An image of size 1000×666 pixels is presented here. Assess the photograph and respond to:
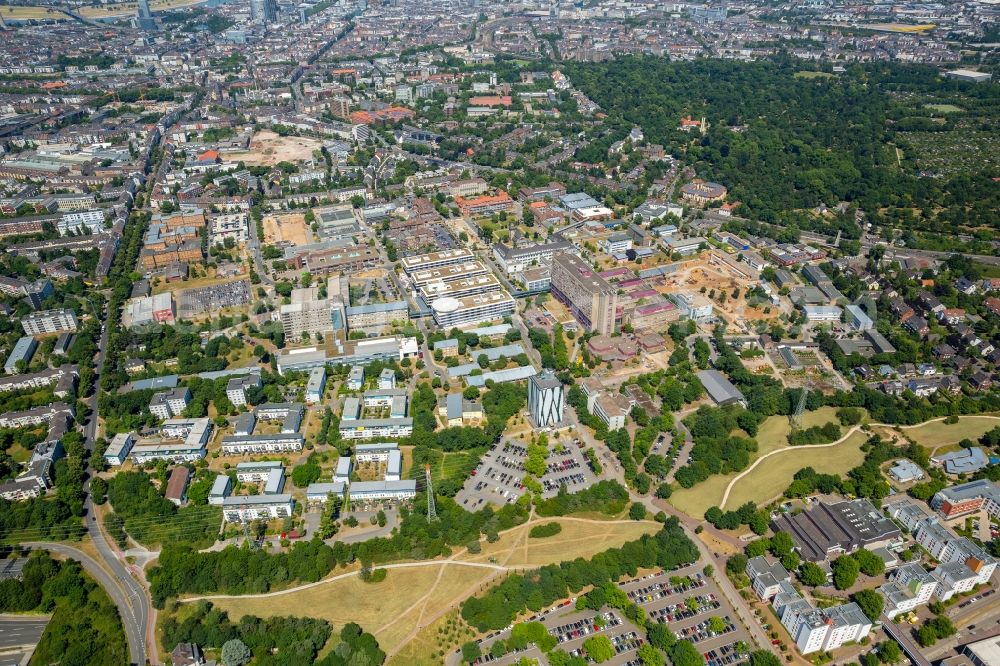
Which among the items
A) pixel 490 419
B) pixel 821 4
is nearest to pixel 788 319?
pixel 490 419

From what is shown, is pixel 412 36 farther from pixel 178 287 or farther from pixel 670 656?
pixel 670 656

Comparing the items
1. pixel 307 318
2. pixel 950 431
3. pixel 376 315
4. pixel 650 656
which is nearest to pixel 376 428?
pixel 376 315

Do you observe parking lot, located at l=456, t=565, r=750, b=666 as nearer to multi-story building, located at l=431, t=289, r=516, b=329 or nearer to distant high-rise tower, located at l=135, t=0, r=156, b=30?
multi-story building, located at l=431, t=289, r=516, b=329

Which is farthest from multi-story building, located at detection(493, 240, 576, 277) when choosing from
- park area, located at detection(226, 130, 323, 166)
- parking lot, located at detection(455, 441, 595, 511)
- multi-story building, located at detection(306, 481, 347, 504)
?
park area, located at detection(226, 130, 323, 166)

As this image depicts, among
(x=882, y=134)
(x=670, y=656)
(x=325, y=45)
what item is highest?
(x=325, y=45)

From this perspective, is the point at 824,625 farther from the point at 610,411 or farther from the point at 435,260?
the point at 435,260
